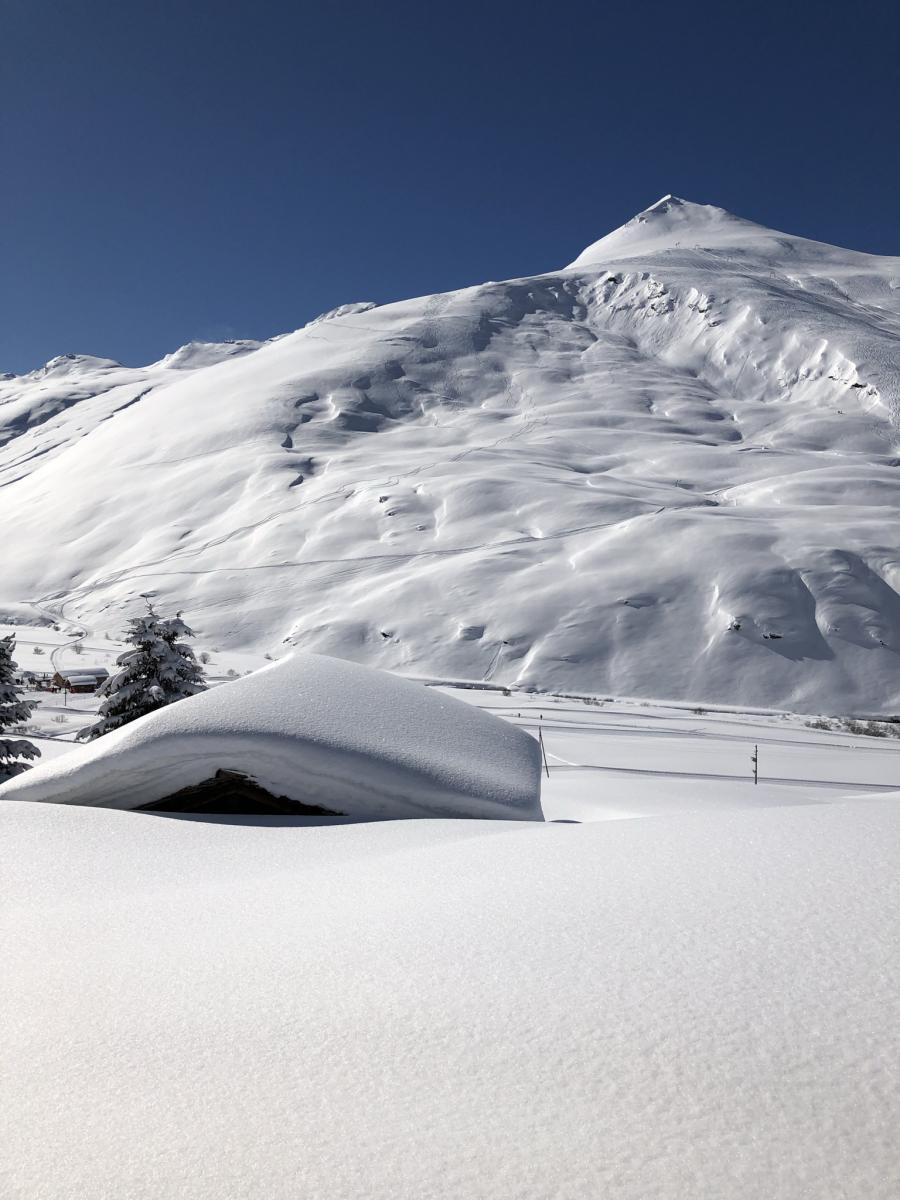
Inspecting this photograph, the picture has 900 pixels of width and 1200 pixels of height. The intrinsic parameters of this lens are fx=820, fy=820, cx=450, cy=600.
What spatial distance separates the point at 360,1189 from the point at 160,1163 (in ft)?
1.41

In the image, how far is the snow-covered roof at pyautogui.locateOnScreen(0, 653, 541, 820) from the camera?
19.6 ft

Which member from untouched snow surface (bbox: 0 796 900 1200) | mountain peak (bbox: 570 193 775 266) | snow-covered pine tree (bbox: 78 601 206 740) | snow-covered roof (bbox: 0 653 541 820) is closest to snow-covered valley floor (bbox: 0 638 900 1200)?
untouched snow surface (bbox: 0 796 900 1200)

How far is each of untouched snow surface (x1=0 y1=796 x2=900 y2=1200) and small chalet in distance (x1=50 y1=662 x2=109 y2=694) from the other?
2635 cm

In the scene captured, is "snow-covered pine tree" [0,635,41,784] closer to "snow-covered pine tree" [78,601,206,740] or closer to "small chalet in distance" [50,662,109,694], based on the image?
"snow-covered pine tree" [78,601,206,740]

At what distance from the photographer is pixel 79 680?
28266 millimetres

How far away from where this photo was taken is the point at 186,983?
8.21 feet

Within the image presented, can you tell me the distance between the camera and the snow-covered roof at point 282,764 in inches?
236

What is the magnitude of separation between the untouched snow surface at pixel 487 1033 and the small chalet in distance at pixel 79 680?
2635cm

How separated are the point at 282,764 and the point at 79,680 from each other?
82.3 ft

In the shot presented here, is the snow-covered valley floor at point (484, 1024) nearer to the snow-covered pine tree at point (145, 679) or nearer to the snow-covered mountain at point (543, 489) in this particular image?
the snow-covered pine tree at point (145, 679)

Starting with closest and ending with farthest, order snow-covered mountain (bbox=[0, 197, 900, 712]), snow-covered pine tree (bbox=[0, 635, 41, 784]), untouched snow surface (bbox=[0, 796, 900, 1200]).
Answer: untouched snow surface (bbox=[0, 796, 900, 1200])
snow-covered pine tree (bbox=[0, 635, 41, 784])
snow-covered mountain (bbox=[0, 197, 900, 712])

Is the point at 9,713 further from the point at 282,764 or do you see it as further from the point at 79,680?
the point at 79,680

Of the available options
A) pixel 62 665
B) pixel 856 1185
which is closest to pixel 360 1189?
pixel 856 1185

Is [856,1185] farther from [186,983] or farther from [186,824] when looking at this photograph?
[186,824]
